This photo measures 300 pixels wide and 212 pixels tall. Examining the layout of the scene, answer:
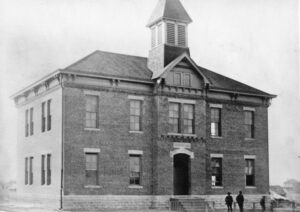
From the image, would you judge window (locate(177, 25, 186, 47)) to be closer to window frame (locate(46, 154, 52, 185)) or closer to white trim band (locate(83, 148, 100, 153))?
white trim band (locate(83, 148, 100, 153))

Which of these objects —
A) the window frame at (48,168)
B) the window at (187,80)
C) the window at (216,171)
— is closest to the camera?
the window frame at (48,168)

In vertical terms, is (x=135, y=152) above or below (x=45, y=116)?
below

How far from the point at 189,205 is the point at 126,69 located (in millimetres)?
8405

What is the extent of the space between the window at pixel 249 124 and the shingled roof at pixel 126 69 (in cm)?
142

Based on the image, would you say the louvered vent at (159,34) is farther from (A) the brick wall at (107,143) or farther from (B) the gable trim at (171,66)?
(A) the brick wall at (107,143)

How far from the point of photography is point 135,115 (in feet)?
108

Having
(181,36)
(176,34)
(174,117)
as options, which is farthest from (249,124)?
(176,34)

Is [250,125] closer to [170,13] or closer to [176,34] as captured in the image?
[176,34]

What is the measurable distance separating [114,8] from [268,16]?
27.0ft

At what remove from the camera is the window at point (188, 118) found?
112 ft

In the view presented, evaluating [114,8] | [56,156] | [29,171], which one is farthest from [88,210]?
[114,8]

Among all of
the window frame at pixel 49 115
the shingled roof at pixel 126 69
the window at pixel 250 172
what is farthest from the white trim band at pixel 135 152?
the window at pixel 250 172

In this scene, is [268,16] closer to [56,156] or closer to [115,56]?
[115,56]

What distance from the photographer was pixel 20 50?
27516mm
